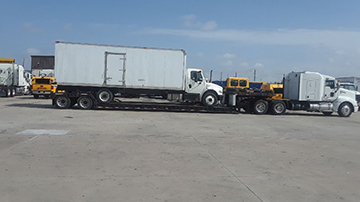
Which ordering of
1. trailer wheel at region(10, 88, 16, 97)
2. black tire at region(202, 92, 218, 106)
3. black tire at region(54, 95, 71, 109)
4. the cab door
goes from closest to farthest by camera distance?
black tire at region(54, 95, 71, 109)
the cab door
black tire at region(202, 92, 218, 106)
trailer wheel at region(10, 88, 16, 97)

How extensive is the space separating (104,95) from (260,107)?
966 cm

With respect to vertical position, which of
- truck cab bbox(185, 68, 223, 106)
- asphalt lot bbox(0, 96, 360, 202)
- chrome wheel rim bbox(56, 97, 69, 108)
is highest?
truck cab bbox(185, 68, 223, 106)

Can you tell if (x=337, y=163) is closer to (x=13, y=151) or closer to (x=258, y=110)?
(x=13, y=151)

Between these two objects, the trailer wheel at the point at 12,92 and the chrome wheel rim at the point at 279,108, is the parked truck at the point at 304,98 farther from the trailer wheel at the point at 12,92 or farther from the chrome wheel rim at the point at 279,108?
the trailer wheel at the point at 12,92

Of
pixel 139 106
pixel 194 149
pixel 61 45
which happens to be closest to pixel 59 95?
pixel 61 45

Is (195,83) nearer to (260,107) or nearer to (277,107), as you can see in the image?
(260,107)

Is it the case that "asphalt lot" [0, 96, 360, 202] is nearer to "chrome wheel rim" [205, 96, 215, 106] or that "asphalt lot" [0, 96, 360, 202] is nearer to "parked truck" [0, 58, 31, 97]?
"chrome wheel rim" [205, 96, 215, 106]

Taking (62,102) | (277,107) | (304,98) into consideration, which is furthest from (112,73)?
(304,98)

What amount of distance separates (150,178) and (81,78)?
1430cm

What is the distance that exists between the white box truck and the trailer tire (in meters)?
4.57

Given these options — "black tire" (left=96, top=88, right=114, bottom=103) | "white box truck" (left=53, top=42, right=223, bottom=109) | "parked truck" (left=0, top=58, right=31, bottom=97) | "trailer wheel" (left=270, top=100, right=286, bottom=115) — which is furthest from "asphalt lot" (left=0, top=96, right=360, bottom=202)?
"parked truck" (left=0, top=58, right=31, bottom=97)

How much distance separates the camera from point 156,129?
12922 mm

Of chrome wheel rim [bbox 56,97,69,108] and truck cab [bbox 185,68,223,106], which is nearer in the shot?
chrome wheel rim [bbox 56,97,69,108]

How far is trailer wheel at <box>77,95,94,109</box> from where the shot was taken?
19.7 metres
